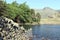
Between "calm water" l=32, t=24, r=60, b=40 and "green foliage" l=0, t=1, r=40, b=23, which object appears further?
"green foliage" l=0, t=1, r=40, b=23

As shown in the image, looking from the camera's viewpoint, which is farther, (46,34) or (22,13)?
(22,13)

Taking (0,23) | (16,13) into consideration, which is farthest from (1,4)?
(0,23)

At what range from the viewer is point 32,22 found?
174 metres

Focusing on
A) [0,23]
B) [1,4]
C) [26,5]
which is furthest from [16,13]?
[0,23]

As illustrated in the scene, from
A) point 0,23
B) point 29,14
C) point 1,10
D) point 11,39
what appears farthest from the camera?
point 29,14

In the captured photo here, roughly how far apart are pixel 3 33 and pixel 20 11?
11682 cm

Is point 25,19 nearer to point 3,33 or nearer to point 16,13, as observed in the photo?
point 16,13

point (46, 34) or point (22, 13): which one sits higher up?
point (46, 34)

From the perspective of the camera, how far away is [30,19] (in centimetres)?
16862

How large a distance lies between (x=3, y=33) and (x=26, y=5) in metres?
128

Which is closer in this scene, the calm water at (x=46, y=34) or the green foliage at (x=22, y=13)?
the calm water at (x=46, y=34)

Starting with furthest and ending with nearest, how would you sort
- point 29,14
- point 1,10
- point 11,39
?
point 29,14
point 1,10
point 11,39

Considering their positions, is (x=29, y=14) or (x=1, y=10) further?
(x=29, y=14)

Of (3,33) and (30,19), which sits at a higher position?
(3,33)
